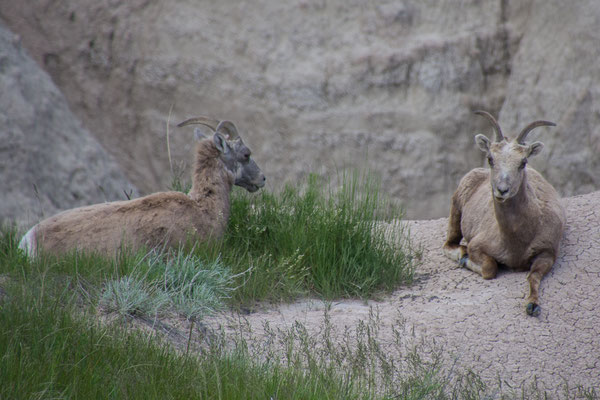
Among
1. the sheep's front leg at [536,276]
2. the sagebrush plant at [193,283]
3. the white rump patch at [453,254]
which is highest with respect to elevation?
the sagebrush plant at [193,283]

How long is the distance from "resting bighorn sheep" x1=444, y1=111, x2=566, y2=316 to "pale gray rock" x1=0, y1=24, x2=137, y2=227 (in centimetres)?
488

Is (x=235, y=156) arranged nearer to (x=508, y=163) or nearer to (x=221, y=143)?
(x=221, y=143)

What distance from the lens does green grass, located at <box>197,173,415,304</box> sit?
6199mm

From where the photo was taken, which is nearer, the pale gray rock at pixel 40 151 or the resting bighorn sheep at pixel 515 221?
the resting bighorn sheep at pixel 515 221

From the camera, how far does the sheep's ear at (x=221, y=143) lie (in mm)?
7004

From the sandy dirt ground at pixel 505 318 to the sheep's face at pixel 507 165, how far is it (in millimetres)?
796

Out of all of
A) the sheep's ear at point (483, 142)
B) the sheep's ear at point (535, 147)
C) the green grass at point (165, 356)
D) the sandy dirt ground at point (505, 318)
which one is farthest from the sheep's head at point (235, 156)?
the sheep's ear at point (535, 147)

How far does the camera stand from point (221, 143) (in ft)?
23.3

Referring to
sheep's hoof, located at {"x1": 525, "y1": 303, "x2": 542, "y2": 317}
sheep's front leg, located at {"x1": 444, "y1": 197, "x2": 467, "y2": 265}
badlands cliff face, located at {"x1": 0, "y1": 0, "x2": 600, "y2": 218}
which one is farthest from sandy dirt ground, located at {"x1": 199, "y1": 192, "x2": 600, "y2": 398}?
badlands cliff face, located at {"x1": 0, "y1": 0, "x2": 600, "y2": 218}

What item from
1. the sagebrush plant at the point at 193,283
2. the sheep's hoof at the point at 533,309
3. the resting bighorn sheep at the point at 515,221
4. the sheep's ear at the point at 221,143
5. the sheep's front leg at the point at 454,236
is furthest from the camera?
the sheep's front leg at the point at 454,236

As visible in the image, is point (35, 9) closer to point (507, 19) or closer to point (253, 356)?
point (507, 19)

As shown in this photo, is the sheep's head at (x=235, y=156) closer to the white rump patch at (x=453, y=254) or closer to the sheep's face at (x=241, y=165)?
the sheep's face at (x=241, y=165)

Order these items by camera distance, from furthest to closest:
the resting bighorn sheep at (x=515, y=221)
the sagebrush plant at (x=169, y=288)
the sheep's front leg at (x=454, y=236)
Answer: the sheep's front leg at (x=454, y=236) < the resting bighorn sheep at (x=515, y=221) < the sagebrush plant at (x=169, y=288)

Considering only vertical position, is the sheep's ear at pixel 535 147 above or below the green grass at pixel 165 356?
above
